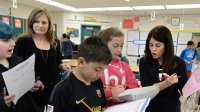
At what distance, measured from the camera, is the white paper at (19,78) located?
0.98 meters

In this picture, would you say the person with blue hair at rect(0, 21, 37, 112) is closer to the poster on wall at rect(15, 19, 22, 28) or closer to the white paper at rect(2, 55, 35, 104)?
the white paper at rect(2, 55, 35, 104)

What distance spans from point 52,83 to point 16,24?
19.4ft

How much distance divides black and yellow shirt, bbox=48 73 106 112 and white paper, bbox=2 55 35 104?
0.27 meters

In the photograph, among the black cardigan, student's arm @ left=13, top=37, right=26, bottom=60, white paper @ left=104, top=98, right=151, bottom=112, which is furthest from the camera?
student's arm @ left=13, top=37, right=26, bottom=60

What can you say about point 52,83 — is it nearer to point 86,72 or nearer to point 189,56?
point 86,72

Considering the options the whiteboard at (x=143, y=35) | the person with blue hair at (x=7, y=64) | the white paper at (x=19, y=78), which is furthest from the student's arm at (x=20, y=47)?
the whiteboard at (x=143, y=35)

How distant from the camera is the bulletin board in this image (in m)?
7.71

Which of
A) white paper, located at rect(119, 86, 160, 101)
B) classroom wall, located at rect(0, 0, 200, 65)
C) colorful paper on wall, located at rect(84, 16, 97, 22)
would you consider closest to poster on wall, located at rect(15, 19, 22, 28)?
classroom wall, located at rect(0, 0, 200, 65)

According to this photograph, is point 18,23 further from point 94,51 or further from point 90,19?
point 94,51

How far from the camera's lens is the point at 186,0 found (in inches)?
214

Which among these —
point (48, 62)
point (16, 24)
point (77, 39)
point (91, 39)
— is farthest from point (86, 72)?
point (77, 39)

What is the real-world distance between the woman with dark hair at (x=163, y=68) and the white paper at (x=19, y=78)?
2.68 feet

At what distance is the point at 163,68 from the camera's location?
1.34m

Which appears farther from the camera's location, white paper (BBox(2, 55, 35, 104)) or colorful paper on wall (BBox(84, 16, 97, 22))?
colorful paper on wall (BBox(84, 16, 97, 22))
